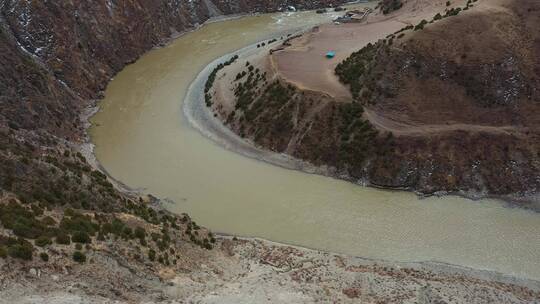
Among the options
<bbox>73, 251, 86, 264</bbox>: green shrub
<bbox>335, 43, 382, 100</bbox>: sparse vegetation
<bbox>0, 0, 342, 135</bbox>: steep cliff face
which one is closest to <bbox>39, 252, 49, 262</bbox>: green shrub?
<bbox>73, 251, 86, 264</bbox>: green shrub

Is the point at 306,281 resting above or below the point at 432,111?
below

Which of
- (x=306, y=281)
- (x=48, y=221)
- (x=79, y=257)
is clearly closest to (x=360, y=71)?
(x=306, y=281)

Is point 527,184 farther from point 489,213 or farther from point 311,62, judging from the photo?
point 311,62

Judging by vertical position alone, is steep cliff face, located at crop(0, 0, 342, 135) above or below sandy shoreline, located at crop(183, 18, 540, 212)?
above


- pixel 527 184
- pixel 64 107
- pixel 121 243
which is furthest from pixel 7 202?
pixel 527 184

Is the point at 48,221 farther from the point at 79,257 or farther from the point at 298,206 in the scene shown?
the point at 298,206

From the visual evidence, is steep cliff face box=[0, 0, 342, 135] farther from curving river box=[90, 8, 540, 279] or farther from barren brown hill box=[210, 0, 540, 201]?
barren brown hill box=[210, 0, 540, 201]
